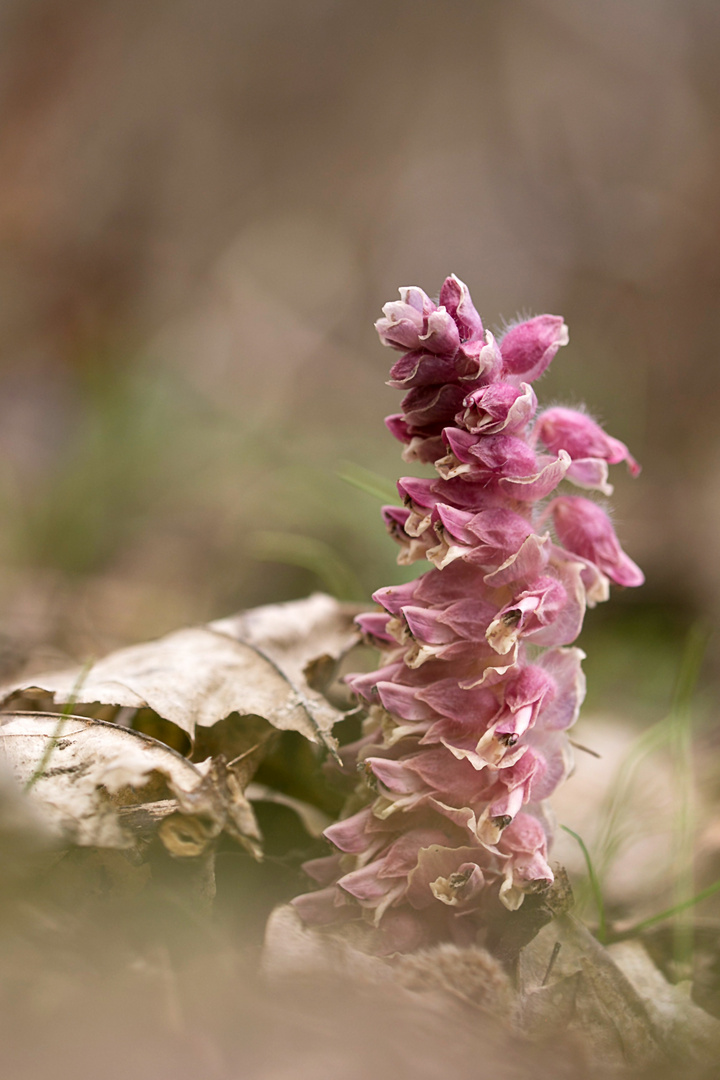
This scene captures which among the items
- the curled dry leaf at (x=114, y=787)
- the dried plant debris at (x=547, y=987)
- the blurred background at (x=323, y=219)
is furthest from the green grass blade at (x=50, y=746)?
the blurred background at (x=323, y=219)

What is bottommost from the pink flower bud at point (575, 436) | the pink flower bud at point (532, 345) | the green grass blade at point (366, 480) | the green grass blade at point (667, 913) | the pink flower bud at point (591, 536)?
the green grass blade at point (667, 913)

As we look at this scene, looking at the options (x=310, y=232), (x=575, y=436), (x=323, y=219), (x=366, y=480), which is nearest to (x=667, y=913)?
(x=575, y=436)

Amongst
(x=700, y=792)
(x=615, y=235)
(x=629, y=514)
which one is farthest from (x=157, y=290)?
(x=700, y=792)

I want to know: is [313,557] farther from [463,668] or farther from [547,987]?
[547,987]

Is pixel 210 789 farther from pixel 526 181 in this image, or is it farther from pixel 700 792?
pixel 526 181

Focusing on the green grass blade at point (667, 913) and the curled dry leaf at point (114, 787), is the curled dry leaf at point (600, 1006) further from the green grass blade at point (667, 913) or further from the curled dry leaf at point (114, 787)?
the curled dry leaf at point (114, 787)

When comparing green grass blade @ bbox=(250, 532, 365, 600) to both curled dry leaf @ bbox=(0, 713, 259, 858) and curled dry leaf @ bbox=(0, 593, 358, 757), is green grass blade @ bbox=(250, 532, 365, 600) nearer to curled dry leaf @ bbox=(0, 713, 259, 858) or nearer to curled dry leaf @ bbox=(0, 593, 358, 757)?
curled dry leaf @ bbox=(0, 593, 358, 757)
